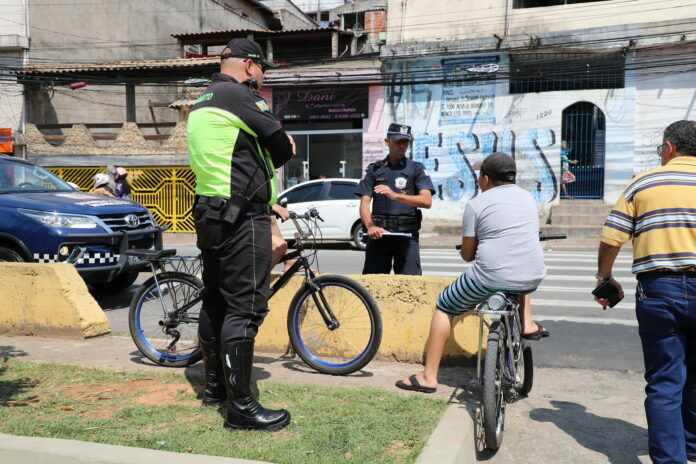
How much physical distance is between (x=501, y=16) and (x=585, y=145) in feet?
15.3

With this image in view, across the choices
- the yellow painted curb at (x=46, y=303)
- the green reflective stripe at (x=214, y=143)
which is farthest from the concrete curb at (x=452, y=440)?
the yellow painted curb at (x=46, y=303)

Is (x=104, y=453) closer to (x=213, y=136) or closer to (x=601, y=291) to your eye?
(x=213, y=136)

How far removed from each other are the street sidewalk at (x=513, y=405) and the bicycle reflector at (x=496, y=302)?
620 mm

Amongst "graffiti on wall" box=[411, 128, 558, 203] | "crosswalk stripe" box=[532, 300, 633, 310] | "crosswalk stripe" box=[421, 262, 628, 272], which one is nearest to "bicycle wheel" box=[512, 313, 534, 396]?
"crosswalk stripe" box=[532, 300, 633, 310]

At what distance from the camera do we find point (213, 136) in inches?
132

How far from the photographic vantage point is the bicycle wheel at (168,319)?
15.0ft

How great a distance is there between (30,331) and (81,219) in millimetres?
1747

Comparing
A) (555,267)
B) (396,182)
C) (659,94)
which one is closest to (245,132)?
(396,182)

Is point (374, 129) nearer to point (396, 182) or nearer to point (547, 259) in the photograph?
point (547, 259)

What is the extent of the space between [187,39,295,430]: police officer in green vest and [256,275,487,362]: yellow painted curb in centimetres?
121

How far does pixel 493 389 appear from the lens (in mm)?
3055

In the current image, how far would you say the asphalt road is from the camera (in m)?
5.32

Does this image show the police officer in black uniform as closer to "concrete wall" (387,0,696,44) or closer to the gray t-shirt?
the gray t-shirt

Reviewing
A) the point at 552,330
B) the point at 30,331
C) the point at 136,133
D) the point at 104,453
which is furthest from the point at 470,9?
the point at 104,453
